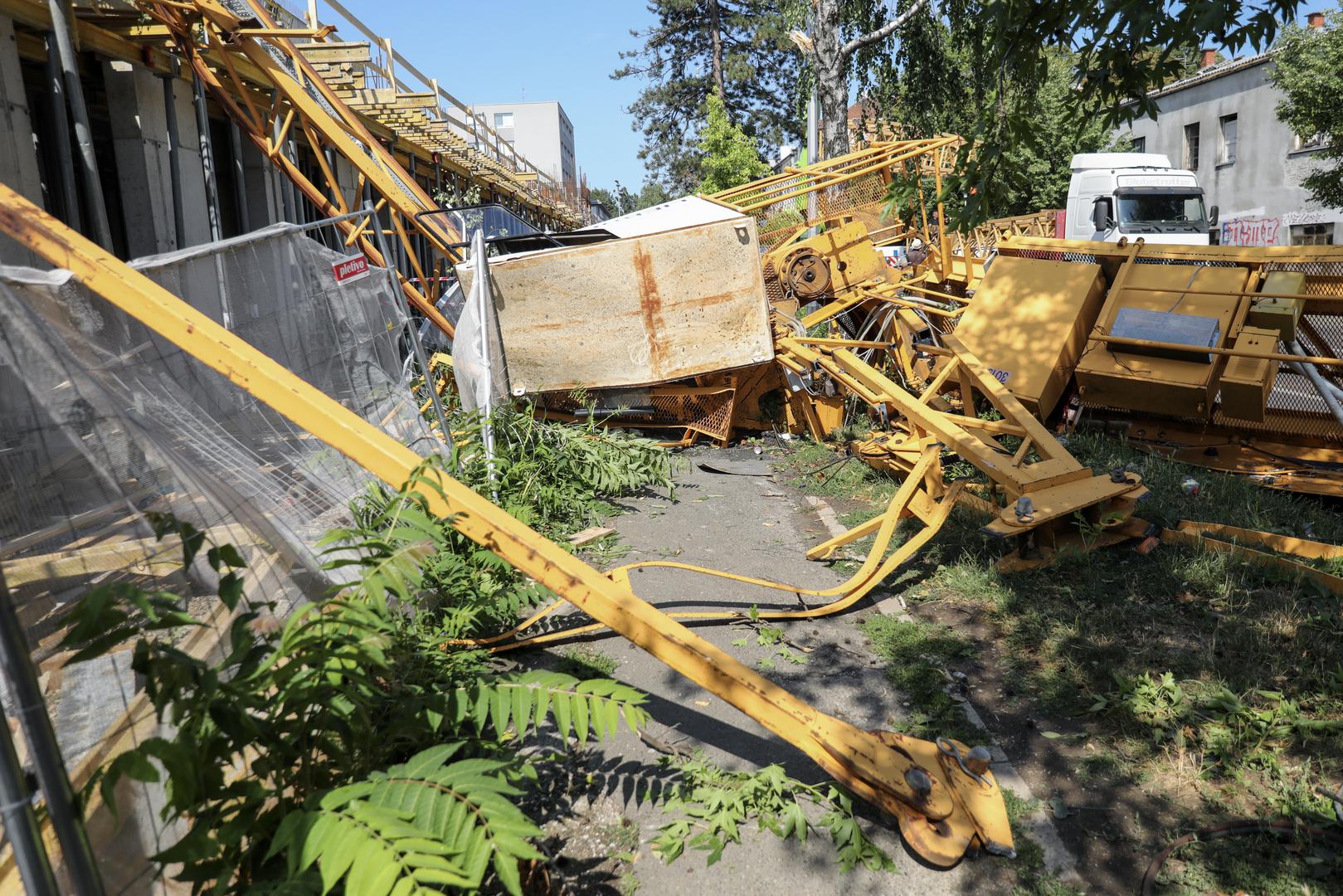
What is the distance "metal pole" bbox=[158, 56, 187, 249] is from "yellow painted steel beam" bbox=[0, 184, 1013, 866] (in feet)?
29.9

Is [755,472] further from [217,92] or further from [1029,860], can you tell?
[217,92]

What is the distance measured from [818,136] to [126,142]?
1302cm

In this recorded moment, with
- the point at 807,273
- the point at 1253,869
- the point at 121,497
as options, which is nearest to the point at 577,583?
the point at 121,497

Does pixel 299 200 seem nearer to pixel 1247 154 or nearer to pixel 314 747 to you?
pixel 314 747

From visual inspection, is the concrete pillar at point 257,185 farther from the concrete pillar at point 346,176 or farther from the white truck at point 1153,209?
the white truck at point 1153,209

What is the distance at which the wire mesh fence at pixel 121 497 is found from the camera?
191cm

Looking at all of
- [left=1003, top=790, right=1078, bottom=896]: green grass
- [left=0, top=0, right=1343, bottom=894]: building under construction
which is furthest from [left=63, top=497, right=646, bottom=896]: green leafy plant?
[left=1003, top=790, right=1078, bottom=896]: green grass

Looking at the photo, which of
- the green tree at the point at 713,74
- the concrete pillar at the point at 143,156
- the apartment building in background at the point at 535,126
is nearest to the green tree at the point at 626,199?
the apartment building in background at the point at 535,126

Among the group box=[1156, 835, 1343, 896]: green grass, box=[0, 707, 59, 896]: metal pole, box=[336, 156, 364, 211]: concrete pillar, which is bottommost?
box=[1156, 835, 1343, 896]: green grass

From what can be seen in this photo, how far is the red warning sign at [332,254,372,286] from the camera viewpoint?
5094 mm

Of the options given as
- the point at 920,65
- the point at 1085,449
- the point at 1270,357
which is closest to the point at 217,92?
the point at 1085,449

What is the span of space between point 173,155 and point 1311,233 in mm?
32079

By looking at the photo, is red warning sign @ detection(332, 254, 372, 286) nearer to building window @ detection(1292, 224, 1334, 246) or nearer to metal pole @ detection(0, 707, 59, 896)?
metal pole @ detection(0, 707, 59, 896)

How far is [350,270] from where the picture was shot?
5258 mm
